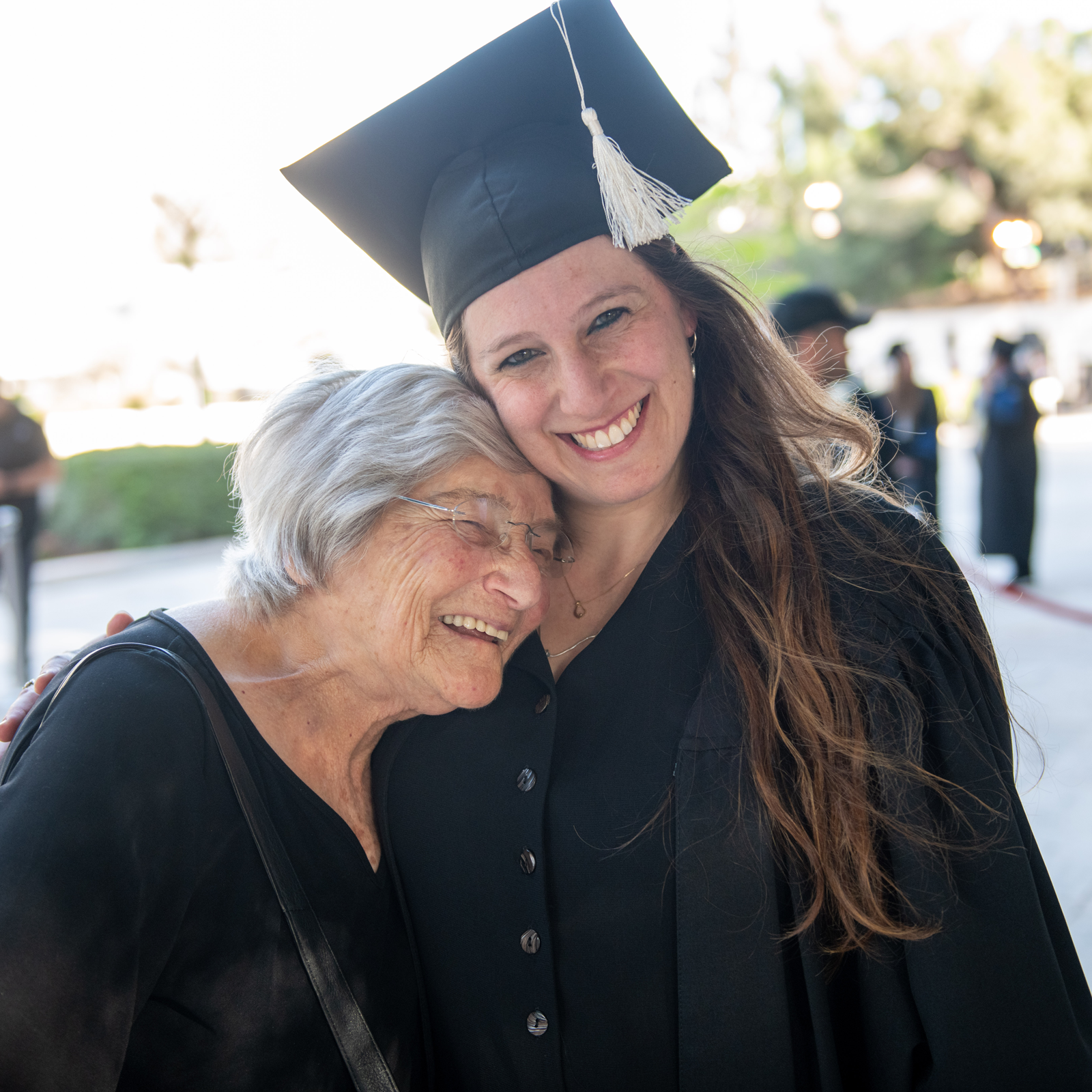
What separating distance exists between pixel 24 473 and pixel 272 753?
6.04 meters

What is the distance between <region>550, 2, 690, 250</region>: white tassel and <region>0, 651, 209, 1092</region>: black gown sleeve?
3.70ft

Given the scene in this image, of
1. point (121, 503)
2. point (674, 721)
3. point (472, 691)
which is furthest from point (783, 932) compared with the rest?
point (121, 503)

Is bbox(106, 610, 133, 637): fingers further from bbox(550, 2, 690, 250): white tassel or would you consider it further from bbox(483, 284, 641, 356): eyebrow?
bbox(550, 2, 690, 250): white tassel

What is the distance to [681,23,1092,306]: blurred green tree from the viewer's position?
30047 millimetres

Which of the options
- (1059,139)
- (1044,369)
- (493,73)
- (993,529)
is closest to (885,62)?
(1059,139)

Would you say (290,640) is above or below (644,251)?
below

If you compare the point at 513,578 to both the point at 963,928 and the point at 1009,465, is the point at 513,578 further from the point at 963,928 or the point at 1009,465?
the point at 1009,465

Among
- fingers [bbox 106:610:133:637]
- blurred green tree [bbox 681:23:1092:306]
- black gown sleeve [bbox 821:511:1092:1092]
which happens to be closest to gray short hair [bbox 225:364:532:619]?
fingers [bbox 106:610:133:637]

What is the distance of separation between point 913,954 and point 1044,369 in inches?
1098

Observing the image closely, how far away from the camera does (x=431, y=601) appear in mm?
1749

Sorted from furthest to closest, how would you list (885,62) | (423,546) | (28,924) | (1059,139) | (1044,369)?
1. (885,62)
2. (1059,139)
3. (1044,369)
4. (423,546)
5. (28,924)

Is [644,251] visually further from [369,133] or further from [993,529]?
[993,529]

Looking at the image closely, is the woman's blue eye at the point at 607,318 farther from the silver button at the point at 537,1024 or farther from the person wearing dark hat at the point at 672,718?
the silver button at the point at 537,1024

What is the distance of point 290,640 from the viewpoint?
179 cm
